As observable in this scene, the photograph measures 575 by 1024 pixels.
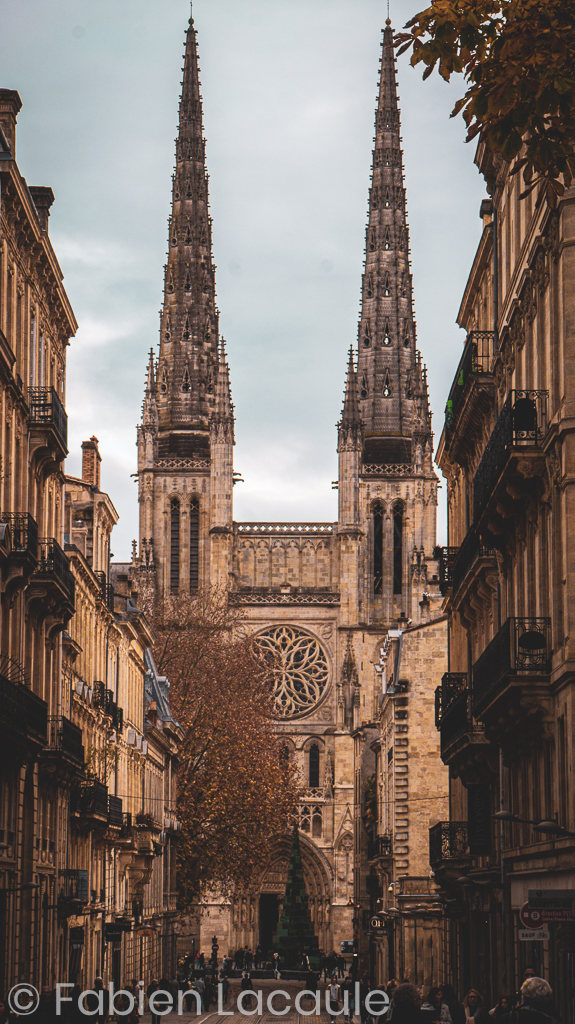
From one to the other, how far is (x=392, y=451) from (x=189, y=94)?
1135 inches

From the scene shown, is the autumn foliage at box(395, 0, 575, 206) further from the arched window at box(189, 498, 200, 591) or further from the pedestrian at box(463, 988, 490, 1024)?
the arched window at box(189, 498, 200, 591)

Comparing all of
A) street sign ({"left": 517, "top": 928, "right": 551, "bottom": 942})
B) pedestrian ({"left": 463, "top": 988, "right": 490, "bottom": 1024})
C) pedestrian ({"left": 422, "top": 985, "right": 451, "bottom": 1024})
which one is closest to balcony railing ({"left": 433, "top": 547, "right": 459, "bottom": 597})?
pedestrian ({"left": 422, "top": 985, "right": 451, "bottom": 1024})

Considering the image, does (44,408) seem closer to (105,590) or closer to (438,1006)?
(438,1006)

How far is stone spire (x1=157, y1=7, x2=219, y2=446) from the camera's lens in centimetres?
10444

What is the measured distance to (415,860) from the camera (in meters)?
49.8

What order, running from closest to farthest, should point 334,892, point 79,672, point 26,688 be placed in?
1. point 26,688
2. point 79,672
3. point 334,892

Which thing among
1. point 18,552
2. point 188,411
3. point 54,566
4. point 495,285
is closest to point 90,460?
point 54,566

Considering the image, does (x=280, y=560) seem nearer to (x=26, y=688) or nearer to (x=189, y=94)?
(x=189, y=94)

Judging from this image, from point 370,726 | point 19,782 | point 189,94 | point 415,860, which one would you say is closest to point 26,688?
point 19,782

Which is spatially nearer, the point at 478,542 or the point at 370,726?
the point at 478,542

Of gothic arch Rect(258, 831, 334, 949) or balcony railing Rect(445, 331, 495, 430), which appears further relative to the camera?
gothic arch Rect(258, 831, 334, 949)

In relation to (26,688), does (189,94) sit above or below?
above

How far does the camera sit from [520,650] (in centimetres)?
2288

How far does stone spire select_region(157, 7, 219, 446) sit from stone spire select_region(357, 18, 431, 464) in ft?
31.4
